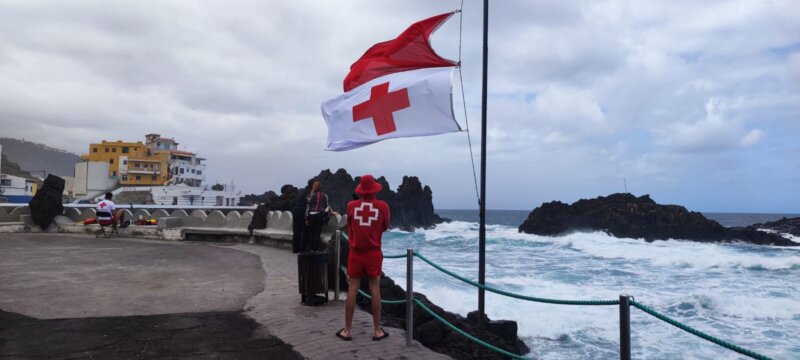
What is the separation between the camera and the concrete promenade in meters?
4.69

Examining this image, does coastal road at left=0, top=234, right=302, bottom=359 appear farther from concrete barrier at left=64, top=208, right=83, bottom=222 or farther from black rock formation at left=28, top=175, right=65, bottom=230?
concrete barrier at left=64, top=208, right=83, bottom=222


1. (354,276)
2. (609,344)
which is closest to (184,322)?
(354,276)

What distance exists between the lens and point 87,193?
44.2m

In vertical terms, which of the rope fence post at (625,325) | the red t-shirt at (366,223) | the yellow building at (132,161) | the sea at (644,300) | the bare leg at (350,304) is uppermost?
the yellow building at (132,161)

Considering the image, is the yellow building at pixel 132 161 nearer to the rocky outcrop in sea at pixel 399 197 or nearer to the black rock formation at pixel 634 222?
the rocky outcrop in sea at pixel 399 197

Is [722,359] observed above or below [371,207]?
below

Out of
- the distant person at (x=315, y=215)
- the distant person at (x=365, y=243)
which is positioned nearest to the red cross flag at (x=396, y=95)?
the distant person at (x=365, y=243)

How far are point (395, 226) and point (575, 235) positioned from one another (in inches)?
1329

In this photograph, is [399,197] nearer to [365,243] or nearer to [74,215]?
[74,215]

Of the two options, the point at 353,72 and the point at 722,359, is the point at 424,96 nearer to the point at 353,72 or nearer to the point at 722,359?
the point at 353,72

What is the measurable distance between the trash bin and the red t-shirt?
1557mm

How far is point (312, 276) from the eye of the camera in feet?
21.1

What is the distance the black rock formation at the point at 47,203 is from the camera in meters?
17.1

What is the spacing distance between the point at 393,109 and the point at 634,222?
59.8m
